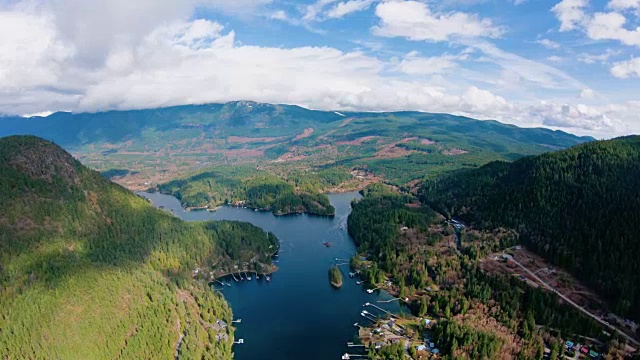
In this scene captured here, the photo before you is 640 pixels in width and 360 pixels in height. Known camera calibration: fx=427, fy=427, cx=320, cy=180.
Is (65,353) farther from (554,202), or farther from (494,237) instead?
(554,202)

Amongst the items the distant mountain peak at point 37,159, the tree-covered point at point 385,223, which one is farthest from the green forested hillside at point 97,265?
the tree-covered point at point 385,223

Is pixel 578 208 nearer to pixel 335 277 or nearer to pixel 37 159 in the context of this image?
pixel 335 277

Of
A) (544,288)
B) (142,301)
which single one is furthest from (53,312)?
(544,288)

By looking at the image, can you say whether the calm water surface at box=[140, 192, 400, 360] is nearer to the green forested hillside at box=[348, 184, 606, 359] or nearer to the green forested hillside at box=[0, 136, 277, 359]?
the green forested hillside at box=[0, 136, 277, 359]

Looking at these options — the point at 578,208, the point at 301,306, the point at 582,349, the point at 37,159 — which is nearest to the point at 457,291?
the point at 582,349

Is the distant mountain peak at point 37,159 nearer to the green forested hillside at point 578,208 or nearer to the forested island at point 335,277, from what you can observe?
the forested island at point 335,277
